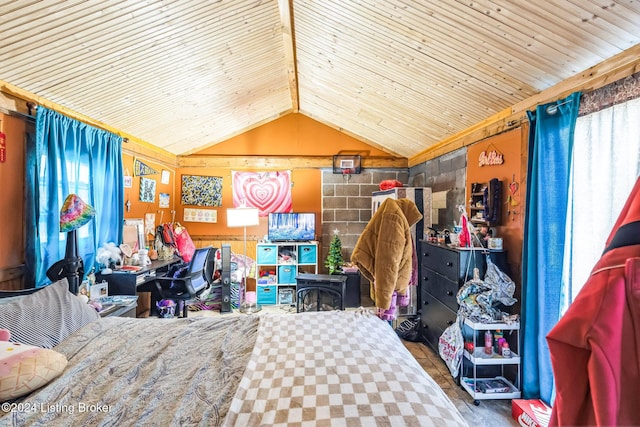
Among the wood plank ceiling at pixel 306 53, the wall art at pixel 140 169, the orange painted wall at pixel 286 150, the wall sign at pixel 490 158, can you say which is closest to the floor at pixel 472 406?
the wall sign at pixel 490 158

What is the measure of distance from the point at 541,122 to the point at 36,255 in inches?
150

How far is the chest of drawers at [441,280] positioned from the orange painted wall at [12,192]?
11.4 feet

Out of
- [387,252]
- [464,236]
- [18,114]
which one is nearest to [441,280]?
[464,236]

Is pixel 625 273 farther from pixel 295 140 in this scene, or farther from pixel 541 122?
pixel 295 140

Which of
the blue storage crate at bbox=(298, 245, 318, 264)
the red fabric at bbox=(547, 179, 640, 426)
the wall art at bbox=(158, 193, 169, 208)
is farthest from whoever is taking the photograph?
the blue storage crate at bbox=(298, 245, 318, 264)

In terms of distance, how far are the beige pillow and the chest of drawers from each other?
2619mm

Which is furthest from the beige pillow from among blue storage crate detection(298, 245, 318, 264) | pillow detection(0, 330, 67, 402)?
blue storage crate detection(298, 245, 318, 264)

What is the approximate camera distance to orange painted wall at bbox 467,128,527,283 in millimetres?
2455

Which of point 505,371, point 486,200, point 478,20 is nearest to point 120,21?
point 478,20

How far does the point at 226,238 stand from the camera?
16.4ft

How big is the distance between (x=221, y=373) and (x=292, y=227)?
3.51 m

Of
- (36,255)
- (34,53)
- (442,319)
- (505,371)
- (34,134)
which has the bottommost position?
(505,371)

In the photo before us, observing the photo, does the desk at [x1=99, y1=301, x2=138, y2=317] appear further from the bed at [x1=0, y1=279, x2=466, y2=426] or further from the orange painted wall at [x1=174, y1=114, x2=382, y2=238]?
the orange painted wall at [x1=174, y1=114, x2=382, y2=238]

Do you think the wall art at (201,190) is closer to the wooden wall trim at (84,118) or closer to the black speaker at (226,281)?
the wooden wall trim at (84,118)
